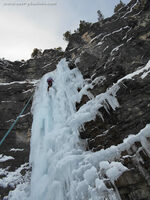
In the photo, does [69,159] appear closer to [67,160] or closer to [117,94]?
[67,160]

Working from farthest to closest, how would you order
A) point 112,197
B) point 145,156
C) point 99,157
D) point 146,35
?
1. point 146,35
2. point 99,157
3. point 145,156
4. point 112,197

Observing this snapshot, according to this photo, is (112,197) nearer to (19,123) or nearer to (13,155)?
(13,155)

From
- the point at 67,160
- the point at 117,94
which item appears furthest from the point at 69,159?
the point at 117,94

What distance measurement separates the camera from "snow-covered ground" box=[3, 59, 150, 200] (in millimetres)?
3186

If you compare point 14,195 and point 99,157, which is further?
point 14,195

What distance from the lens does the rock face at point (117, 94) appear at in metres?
3.28

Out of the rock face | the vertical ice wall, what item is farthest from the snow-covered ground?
the rock face

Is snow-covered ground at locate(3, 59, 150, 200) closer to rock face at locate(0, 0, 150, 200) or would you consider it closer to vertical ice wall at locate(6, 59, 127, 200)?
vertical ice wall at locate(6, 59, 127, 200)

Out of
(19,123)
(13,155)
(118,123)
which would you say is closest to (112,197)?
(118,123)

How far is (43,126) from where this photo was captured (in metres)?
6.04

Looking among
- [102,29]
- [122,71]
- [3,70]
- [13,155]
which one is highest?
[102,29]

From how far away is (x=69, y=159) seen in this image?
384 cm

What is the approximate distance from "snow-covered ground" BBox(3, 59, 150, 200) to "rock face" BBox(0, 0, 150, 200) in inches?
8.3

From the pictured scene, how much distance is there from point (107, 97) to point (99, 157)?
2.12 metres
